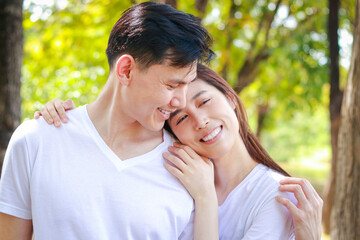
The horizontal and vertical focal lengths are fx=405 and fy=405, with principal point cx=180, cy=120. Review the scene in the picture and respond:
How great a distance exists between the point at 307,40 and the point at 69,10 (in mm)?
3944

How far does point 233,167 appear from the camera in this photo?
2188 millimetres

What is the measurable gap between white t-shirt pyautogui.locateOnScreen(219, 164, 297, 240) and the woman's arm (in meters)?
0.18

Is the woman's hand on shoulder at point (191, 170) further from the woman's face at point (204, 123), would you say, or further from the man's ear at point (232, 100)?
the man's ear at point (232, 100)

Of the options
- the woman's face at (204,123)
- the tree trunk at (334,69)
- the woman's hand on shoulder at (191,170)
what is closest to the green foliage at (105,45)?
the tree trunk at (334,69)

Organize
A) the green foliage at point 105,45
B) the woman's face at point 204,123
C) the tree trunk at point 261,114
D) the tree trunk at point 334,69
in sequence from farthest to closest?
the tree trunk at point 261,114 → the green foliage at point 105,45 → the tree trunk at point 334,69 → the woman's face at point 204,123

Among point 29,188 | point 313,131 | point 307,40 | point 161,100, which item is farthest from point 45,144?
point 313,131

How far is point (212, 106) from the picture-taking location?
2.05m

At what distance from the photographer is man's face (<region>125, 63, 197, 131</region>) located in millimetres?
1737

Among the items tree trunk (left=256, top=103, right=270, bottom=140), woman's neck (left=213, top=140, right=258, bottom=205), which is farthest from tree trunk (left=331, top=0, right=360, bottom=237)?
tree trunk (left=256, top=103, right=270, bottom=140)

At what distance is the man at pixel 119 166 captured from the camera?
1.71 m

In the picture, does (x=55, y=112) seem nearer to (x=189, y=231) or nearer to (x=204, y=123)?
(x=204, y=123)

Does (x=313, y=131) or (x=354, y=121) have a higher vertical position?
(x=354, y=121)

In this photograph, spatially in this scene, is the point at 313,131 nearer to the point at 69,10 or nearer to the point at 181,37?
the point at 69,10

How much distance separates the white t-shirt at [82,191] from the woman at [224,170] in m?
0.11
